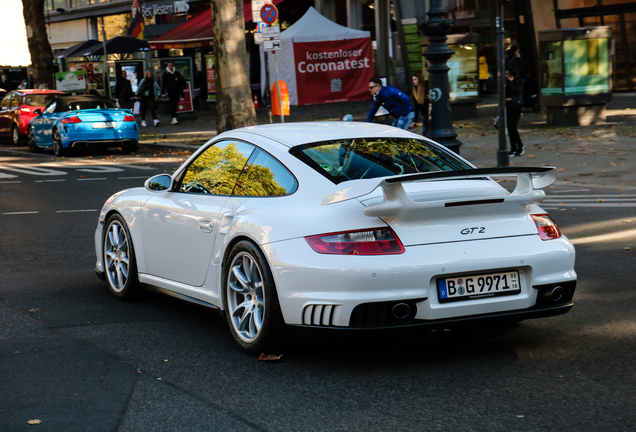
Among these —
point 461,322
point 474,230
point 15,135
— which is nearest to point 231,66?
point 15,135

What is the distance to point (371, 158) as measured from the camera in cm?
542

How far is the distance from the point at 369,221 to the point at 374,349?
96 centimetres

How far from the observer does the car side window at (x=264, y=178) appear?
5234 millimetres

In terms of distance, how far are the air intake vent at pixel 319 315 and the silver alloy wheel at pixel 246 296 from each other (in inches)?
13.8

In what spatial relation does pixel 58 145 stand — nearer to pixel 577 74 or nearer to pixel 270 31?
pixel 270 31

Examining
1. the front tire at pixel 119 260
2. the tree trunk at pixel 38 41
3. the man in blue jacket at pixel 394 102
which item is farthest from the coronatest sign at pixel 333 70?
the front tire at pixel 119 260

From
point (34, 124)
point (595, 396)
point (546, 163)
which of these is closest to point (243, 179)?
point (595, 396)

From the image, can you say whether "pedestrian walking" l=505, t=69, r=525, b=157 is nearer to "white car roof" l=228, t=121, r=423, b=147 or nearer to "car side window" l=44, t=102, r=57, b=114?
"white car roof" l=228, t=121, r=423, b=147

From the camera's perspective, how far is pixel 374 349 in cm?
526

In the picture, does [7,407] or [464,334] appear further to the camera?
[464,334]

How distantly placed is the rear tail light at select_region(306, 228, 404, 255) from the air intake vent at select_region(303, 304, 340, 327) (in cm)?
30

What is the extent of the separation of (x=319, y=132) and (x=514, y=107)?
11842mm

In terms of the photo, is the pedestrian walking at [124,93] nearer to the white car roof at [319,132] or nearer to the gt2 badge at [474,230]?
the white car roof at [319,132]

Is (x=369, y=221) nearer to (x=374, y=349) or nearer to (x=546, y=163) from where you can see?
(x=374, y=349)
